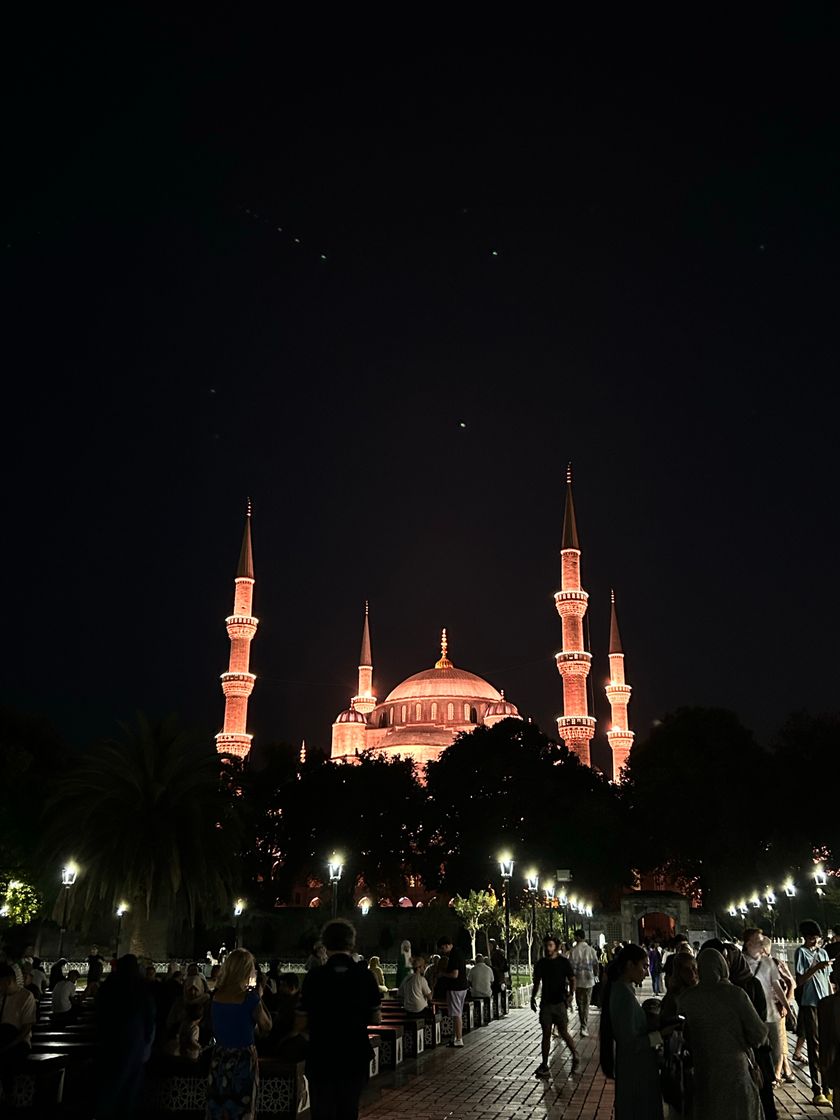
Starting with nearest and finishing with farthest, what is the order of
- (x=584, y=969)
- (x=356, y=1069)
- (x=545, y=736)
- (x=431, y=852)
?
1. (x=356, y=1069)
2. (x=584, y=969)
3. (x=431, y=852)
4. (x=545, y=736)

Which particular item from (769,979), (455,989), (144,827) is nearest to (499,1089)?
(769,979)

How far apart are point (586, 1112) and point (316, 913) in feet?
122

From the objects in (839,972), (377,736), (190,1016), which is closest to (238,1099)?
(190,1016)

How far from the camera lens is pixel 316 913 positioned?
4428cm

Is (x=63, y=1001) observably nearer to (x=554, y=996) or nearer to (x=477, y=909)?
(x=554, y=996)

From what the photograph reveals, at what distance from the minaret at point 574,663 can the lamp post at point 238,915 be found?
17.5 metres

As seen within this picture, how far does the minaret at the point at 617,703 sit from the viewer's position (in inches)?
2246

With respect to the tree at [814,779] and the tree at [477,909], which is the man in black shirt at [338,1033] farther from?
the tree at [814,779]

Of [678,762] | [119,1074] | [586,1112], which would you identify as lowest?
[586,1112]

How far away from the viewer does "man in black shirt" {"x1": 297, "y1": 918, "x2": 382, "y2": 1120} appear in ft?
17.6

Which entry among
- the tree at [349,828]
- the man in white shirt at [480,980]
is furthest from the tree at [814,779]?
the man in white shirt at [480,980]

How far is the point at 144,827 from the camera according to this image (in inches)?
981

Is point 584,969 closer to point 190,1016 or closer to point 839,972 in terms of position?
point 190,1016

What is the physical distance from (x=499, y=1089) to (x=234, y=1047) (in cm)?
475
